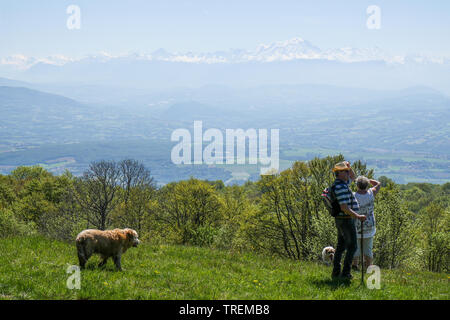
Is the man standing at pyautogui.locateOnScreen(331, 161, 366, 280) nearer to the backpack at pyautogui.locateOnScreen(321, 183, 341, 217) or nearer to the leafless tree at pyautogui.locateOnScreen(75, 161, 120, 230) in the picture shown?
the backpack at pyautogui.locateOnScreen(321, 183, 341, 217)

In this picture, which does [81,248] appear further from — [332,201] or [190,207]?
[190,207]

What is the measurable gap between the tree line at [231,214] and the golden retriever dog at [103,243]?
1798 centimetres

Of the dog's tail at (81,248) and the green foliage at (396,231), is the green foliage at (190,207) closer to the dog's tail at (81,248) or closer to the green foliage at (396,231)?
the green foliage at (396,231)

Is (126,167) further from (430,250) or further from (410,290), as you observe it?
(410,290)

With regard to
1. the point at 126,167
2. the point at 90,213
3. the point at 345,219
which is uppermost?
the point at 345,219

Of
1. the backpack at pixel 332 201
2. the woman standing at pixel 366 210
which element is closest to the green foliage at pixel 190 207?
the woman standing at pixel 366 210

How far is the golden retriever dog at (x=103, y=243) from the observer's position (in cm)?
972

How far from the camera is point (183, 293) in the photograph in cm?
809

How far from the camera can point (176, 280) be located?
9.12 metres

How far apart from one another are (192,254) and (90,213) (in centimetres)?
3839

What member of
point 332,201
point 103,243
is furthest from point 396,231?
point 103,243

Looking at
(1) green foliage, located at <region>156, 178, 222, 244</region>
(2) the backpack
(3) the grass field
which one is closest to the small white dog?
(3) the grass field
